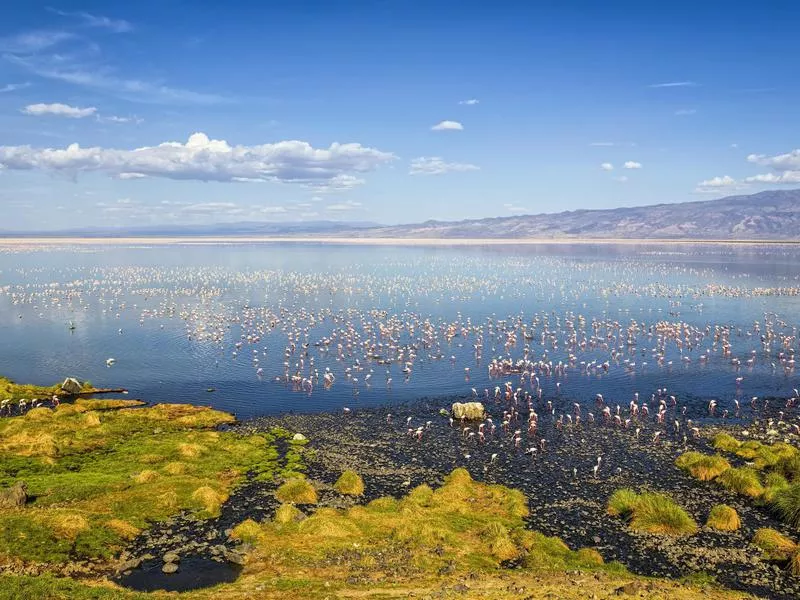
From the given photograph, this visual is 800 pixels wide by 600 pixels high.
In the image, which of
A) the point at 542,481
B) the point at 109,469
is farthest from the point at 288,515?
the point at 542,481

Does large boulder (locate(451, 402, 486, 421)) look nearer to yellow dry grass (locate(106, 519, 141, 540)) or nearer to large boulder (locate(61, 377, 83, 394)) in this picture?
yellow dry grass (locate(106, 519, 141, 540))

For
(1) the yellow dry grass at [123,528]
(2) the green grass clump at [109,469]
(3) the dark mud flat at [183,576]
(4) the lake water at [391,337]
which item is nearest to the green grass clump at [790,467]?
(4) the lake water at [391,337]

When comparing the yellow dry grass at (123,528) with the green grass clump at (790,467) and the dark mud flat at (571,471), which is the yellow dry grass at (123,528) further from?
the green grass clump at (790,467)

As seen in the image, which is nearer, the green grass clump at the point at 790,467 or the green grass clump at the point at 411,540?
the green grass clump at the point at 411,540

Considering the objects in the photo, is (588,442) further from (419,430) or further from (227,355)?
(227,355)

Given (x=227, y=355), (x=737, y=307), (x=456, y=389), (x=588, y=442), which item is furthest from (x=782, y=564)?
(x=737, y=307)

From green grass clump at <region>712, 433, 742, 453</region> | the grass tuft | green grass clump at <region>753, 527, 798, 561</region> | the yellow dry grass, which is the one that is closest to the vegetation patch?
the grass tuft
